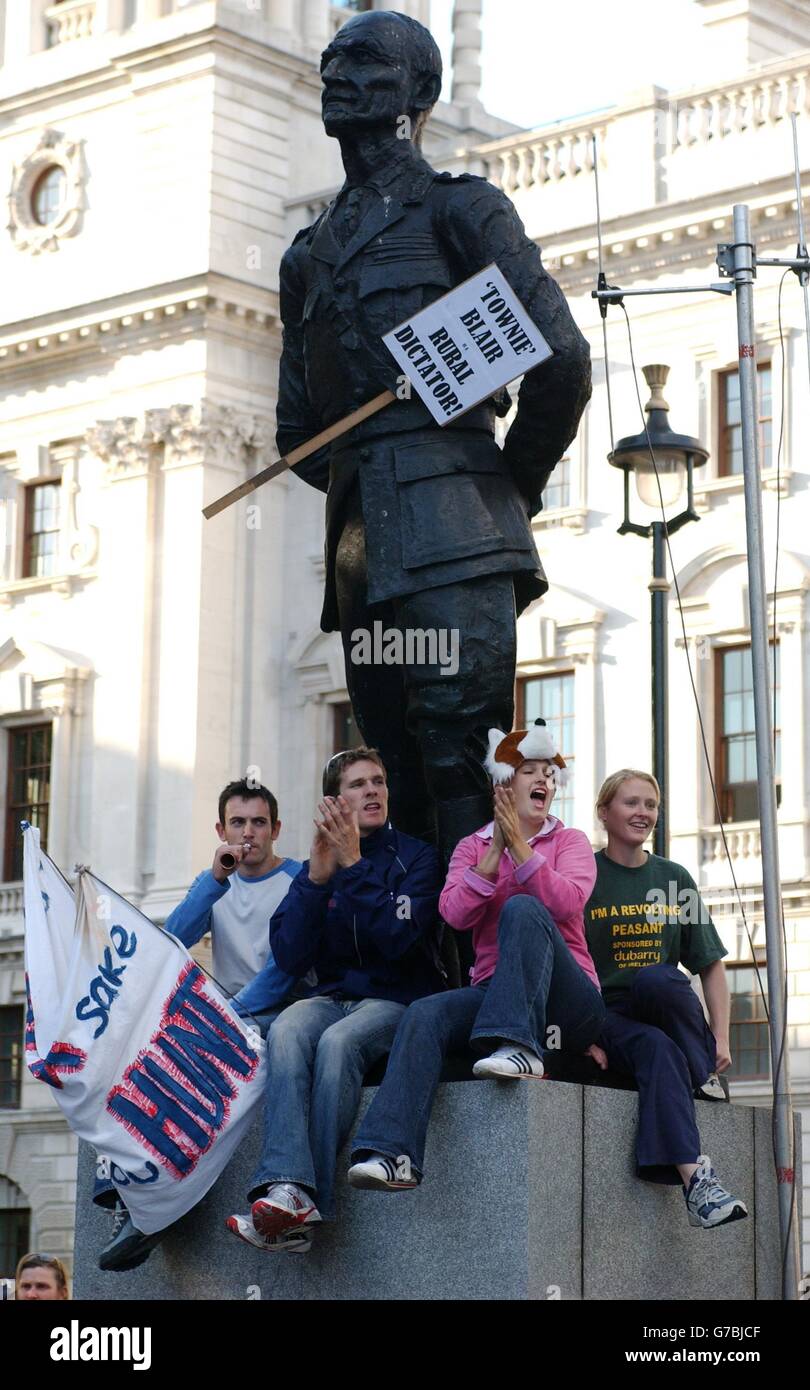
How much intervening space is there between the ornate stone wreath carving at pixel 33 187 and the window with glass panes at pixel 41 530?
306cm

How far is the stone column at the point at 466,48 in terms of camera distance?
3688 centimetres

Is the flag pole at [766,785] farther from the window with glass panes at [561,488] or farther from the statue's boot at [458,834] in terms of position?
the window with glass panes at [561,488]

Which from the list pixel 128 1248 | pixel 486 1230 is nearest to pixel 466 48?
pixel 128 1248

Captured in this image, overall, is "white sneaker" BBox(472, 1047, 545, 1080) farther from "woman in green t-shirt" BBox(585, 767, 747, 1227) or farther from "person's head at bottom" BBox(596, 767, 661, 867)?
"person's head at bottom" BBox(596, 767, 661, 867)

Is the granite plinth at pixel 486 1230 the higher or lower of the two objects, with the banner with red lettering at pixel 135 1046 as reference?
lower

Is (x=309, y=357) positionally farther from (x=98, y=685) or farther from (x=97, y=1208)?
(x=98, y=685)

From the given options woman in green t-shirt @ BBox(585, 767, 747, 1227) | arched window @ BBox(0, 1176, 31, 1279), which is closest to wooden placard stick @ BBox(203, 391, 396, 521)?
woman in green t-shirt @ BBox(585, 767, 747, 1227)

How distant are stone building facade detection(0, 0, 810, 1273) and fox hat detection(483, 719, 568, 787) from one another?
2030 cm

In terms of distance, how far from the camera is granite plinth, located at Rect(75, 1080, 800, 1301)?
5.95 meters

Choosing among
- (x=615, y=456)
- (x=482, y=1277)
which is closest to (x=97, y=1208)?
(x=482, y=1277)

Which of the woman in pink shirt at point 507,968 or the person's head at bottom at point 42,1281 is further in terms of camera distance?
the person's head at bottom at point 42,1281

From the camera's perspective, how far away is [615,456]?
14.4 m

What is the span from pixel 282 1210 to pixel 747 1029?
21.5 metres

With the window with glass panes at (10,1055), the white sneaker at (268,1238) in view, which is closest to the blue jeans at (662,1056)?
the white sneaker at (268,1238)
